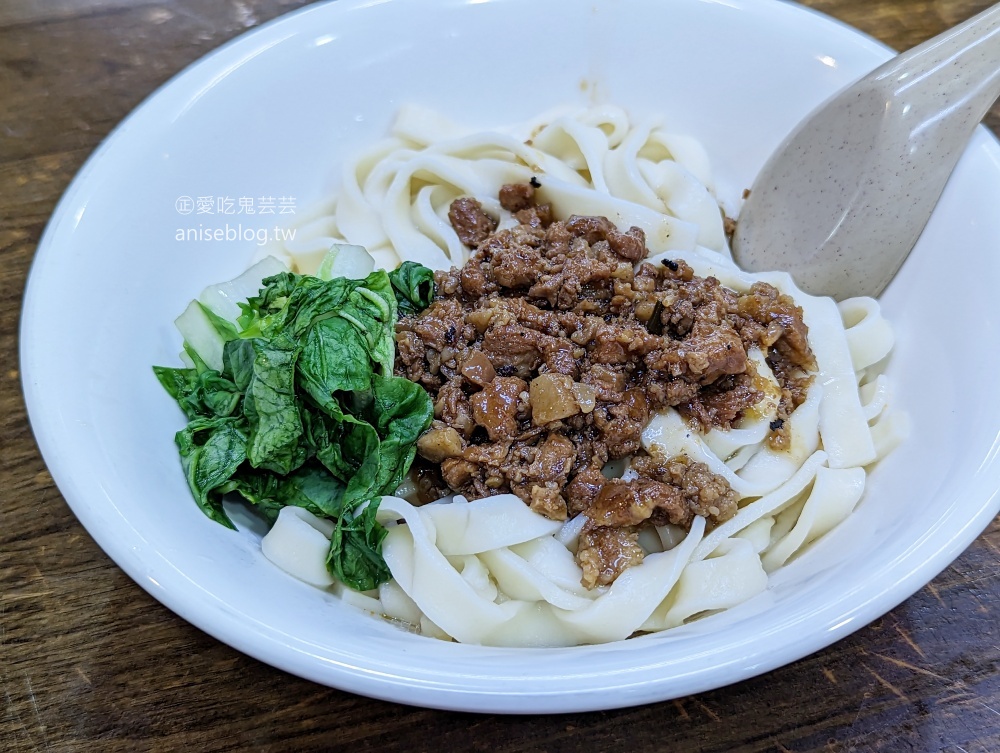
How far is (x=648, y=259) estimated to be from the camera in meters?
3.77

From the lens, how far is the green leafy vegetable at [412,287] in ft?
11.6

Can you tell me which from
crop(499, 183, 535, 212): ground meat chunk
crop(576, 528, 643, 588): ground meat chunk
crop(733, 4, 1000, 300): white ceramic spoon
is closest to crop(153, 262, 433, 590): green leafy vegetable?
crop(576, 528, 643, 588): ground meat chunk

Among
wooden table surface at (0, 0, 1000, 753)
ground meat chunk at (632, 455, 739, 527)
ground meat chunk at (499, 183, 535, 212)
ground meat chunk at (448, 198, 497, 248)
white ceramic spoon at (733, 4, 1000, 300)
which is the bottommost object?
wooden table surface at (0, 0, 1000, 753)

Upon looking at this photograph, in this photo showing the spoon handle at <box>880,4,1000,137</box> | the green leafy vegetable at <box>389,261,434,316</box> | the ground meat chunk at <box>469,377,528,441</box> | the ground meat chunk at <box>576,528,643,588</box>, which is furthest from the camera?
the green leafy vegetable at <box>389,261,434,316</box>

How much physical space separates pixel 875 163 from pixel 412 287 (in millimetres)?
2224

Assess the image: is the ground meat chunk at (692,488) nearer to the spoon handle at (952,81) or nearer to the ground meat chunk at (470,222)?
the ground meat chunk at (470,222)

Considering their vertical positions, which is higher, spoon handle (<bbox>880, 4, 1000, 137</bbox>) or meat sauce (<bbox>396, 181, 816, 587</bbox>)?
spoon handle (<bbox>880, 4, 1000, 137</bbox>)

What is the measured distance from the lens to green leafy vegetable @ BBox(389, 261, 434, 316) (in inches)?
139

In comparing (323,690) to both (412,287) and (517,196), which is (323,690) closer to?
(412,287)

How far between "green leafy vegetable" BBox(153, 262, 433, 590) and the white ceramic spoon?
6.82 ft

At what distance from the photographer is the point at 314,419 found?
3.05 m

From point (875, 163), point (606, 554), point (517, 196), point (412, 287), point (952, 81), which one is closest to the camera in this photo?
point (606, 554)

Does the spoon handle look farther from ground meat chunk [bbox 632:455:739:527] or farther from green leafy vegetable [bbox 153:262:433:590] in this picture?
green leafy vegetable [bbox 153:262:433:590]

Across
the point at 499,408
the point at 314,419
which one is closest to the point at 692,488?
the point at 499,408
